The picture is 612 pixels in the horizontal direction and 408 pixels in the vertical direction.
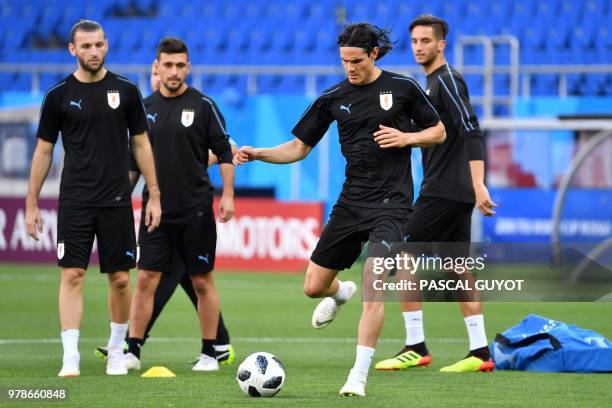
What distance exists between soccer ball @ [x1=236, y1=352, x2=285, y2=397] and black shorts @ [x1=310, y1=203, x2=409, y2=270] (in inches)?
30.7

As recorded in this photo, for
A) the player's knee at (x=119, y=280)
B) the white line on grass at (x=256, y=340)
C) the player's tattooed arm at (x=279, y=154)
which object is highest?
the player's tattooed arm at (x=279, y=154)

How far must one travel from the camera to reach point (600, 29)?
79.3 feet

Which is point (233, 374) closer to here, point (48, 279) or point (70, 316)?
point (70, 316)

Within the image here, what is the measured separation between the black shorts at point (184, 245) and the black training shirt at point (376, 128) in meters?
1.66

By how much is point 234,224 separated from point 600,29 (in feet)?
30.1

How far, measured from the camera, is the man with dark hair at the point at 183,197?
8.93 meters

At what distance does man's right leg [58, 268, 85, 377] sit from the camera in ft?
27.0

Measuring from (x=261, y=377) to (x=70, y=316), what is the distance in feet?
5.71

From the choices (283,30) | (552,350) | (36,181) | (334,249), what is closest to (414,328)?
(552,350)

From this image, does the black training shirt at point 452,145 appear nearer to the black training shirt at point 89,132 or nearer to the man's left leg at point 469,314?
the man's left leg at point 469,314

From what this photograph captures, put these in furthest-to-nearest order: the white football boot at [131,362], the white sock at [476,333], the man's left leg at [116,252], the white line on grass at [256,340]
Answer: the white line on grass at [256,340] → the white sock at [476,333] → the white football boot at [131,362] → the man's left leg at [116,252]

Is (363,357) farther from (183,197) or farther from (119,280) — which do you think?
(183,197)

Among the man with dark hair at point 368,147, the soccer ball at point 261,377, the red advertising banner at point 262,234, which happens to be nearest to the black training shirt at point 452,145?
the man with dark hair at point 368,147

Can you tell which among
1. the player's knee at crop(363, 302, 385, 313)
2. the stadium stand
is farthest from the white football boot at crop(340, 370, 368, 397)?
the stadium stand
